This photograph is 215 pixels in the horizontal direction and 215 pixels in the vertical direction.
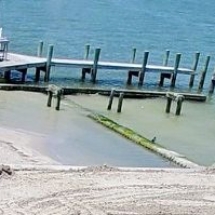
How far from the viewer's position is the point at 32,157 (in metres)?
24.5

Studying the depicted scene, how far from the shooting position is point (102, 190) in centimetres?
2003

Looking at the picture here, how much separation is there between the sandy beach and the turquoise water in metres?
22.2

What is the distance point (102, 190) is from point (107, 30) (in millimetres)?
49797

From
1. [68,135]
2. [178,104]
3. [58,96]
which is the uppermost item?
[58,96]

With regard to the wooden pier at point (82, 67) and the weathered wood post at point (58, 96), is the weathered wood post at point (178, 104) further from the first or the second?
the wooden pier at point (82, 67)

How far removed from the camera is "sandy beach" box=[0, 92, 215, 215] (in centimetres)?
1867

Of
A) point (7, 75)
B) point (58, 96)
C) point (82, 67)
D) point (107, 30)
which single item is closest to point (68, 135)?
point (58, 96)

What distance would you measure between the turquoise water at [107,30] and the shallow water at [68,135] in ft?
Result: 31.1

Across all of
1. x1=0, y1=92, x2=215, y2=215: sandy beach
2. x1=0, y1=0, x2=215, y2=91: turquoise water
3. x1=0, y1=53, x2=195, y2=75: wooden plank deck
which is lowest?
x1=0, y1=0, x2=215, y2=91: turquoise water

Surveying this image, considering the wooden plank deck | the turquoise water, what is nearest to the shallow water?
the wooden plank deck

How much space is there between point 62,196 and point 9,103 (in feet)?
51.6

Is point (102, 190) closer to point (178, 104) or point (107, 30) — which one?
point (178, 104)

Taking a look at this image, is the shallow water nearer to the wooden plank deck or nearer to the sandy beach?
the sandy beach

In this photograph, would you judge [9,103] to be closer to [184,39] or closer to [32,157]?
[32,157]
